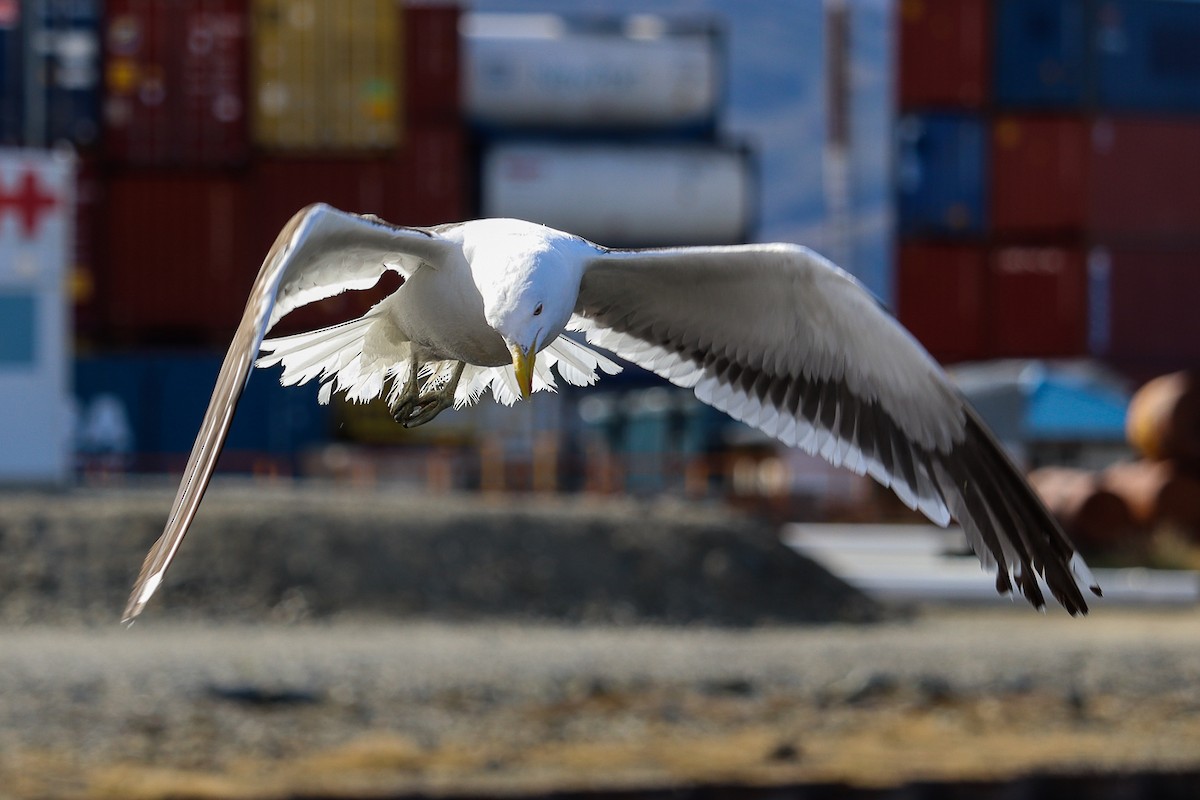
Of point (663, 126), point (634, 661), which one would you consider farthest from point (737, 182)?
point (634, 661)

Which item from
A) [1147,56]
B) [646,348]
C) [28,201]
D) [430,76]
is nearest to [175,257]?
[430,76]

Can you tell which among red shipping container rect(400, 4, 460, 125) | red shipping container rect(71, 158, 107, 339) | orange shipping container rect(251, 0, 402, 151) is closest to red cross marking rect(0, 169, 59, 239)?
red shipping container rect(71, 158, 107, 339)

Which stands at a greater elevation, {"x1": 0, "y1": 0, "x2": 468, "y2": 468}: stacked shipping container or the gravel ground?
{"x1": 0, "y1": 0, "x2": 468, "y2": 468}: stacked shipping container

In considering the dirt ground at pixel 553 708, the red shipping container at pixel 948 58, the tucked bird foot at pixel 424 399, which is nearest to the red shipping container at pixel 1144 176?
the red shipping container at pixel 948 58

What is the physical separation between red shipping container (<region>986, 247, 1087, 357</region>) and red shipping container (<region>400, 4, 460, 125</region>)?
47.1ft

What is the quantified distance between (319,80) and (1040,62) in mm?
18504

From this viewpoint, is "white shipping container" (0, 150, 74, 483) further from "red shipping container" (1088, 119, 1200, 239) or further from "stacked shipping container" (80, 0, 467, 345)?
Result: "red shipping container" (1088, 119, 1200, 239)

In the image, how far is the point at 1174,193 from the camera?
49500 millimetres

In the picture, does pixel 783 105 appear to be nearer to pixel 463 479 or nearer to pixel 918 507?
pixel 463 479

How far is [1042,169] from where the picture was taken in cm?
4762

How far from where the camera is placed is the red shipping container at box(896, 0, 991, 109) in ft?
158

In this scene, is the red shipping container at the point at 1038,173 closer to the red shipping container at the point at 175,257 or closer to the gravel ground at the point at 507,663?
the red shipping container at the point at 175,257

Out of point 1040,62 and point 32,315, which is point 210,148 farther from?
point 1040,62

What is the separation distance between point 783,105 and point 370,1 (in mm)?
132796
